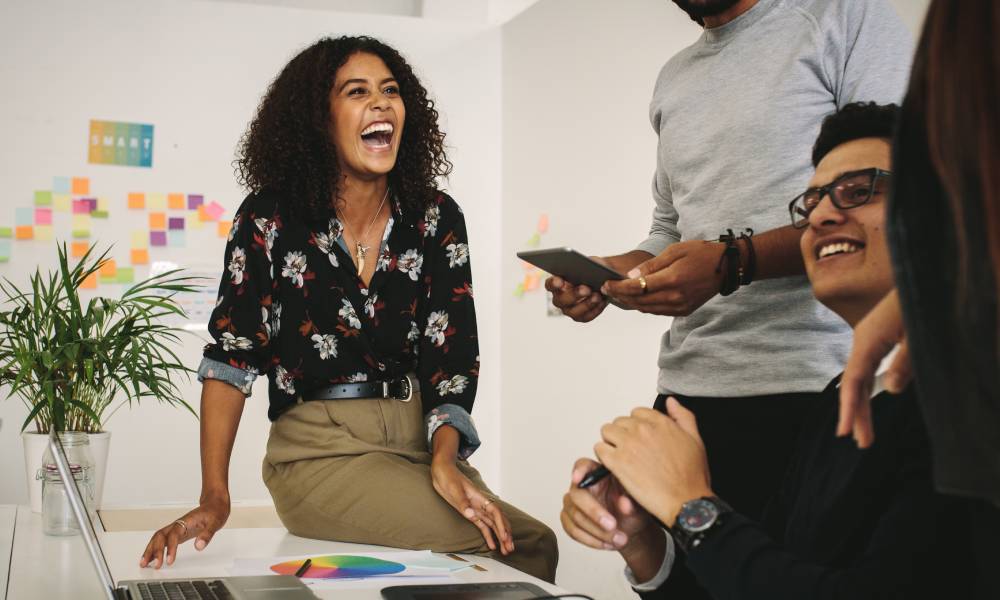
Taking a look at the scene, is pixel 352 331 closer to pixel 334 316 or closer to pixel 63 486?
pixel 334 316

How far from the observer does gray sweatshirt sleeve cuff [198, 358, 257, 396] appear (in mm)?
1839

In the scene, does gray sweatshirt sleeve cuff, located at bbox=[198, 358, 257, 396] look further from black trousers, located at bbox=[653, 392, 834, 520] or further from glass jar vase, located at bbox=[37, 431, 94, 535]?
black trousers, located at bbox=[653, 392, 834, 520]

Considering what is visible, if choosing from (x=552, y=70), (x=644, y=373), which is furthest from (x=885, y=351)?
(x=552, y=70)

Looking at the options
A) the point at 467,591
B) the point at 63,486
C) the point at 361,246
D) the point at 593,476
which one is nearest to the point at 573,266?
the point at 593,476

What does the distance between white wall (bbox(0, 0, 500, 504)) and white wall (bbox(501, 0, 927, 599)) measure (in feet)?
1.81

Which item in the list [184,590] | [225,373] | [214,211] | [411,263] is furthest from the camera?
[214,211]

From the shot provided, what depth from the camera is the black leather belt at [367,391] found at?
74.8 inches

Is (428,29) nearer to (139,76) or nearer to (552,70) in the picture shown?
(552,70)

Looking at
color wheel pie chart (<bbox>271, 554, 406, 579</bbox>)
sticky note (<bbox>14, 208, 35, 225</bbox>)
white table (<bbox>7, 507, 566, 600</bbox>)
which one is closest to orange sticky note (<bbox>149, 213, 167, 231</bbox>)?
sticky note (<bbox>14, 208, 35, 225</bbox>)

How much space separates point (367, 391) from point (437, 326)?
0.20 meters

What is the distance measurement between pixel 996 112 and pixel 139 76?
4.36 m

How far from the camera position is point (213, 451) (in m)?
1.79

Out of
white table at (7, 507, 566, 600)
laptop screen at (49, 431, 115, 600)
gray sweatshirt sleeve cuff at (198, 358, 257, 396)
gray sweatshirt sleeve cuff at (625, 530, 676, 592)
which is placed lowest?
white table at (7, 507, 566, 600)

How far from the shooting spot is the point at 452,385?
1944 mm
